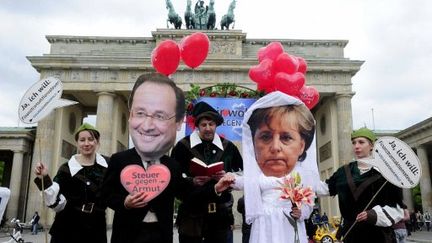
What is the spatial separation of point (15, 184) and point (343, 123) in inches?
1114

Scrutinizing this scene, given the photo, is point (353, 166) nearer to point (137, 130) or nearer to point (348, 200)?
point (348, 200)

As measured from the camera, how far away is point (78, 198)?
4.86m

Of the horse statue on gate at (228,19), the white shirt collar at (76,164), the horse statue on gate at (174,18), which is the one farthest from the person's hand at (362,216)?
the horse statue on gate at (228,19)

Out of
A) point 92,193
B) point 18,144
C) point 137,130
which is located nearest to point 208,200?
point 137,130

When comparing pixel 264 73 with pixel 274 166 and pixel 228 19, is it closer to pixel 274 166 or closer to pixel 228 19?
pixel 274 166

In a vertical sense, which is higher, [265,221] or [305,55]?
[305,55]

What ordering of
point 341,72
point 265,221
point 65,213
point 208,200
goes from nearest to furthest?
point 265,221 < point 208,200 < point 65,213 < point 341,72

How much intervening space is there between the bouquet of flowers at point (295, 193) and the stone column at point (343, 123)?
101 feet

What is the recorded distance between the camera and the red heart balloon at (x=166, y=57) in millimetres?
6770

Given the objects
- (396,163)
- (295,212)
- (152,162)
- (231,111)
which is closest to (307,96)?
(231,111)

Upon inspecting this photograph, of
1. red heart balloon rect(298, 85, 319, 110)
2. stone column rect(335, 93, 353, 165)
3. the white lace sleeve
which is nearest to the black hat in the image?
the white lace sleeve

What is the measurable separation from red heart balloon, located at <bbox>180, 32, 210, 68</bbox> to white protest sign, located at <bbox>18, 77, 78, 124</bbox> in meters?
2.60

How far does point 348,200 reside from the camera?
489 cm

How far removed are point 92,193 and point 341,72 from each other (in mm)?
32800
